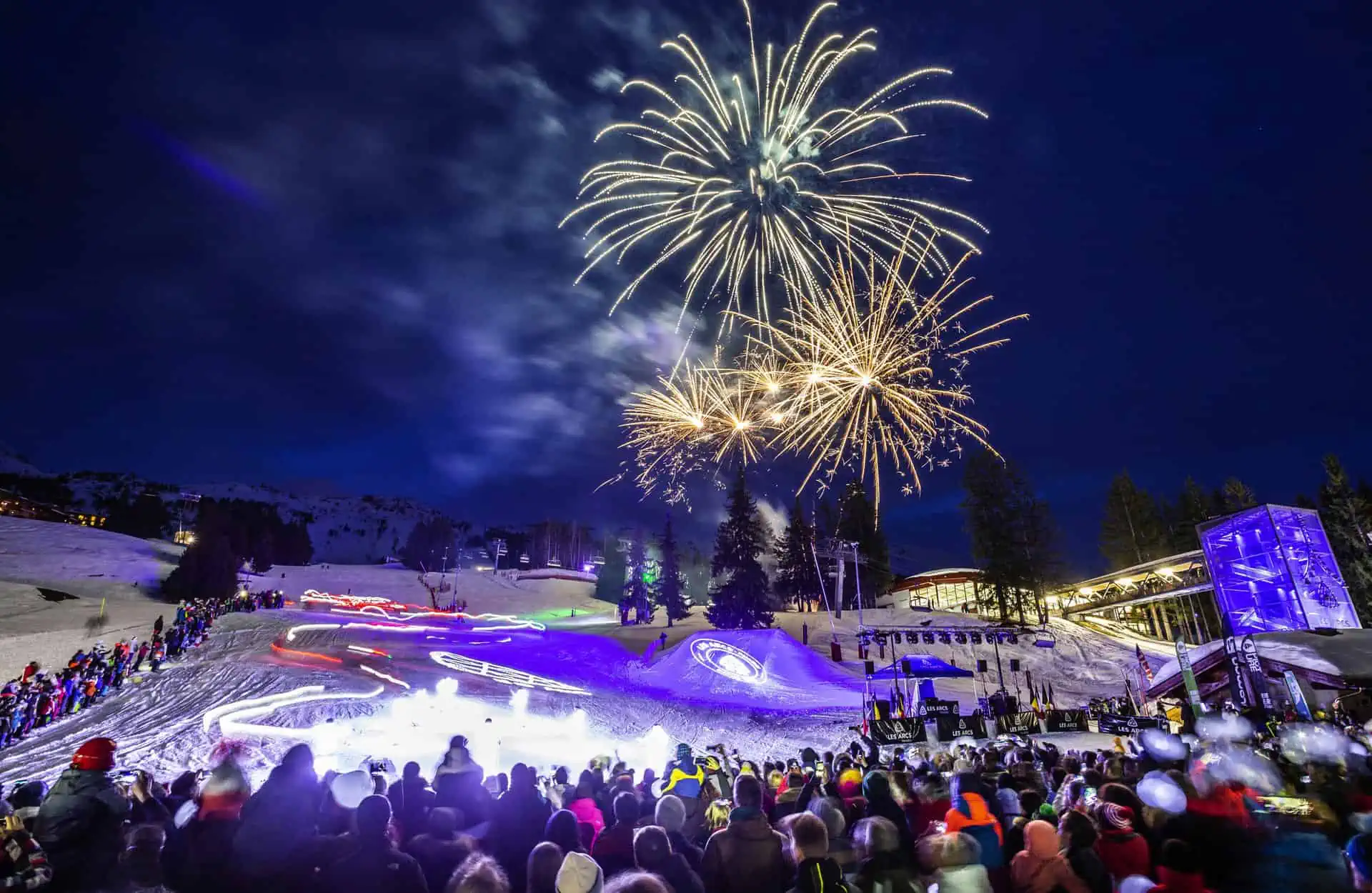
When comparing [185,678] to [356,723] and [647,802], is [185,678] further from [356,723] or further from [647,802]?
[647,802]

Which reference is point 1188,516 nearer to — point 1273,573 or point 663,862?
point 1273,573

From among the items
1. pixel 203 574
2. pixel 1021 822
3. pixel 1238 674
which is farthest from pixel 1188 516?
pixel 203 574

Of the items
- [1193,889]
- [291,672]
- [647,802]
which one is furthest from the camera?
[291,672]

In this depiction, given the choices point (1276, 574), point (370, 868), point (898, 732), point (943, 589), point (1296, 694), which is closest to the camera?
point (370, 868)

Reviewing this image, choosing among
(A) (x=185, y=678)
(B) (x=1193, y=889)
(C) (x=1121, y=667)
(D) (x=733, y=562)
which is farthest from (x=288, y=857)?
(D) (x=733, y=562)

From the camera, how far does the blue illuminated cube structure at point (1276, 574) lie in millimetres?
23828

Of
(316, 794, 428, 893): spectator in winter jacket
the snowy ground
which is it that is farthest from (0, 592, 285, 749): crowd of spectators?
(316, 794, 428, 893): spectator in winter jacket

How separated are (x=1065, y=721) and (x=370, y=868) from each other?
21.3m

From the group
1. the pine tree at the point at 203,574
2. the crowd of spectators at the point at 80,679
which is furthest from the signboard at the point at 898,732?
the pine tree at the point at 203,574

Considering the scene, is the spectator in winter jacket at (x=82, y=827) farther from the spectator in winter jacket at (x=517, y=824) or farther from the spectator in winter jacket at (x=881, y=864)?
the spectator in winter jacket at (x=881, y=864)

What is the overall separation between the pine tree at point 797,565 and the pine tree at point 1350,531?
34.4 metres

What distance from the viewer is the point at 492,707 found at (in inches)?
854

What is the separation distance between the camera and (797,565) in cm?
5516

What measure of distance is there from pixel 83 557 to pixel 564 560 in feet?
241
